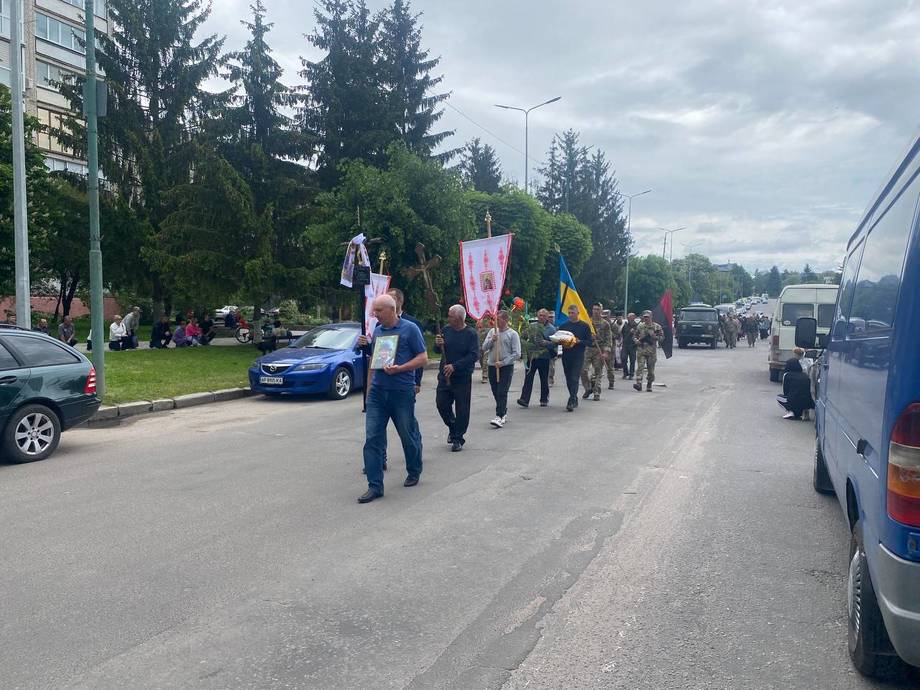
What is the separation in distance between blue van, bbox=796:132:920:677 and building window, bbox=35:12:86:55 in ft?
162

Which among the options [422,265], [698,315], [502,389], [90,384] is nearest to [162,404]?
[90,384]

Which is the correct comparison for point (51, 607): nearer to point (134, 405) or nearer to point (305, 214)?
point (134, 405)

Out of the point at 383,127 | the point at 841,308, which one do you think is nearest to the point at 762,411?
the point at 841,308

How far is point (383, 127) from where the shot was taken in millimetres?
32312

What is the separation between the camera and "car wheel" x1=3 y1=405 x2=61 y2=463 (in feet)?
27.7

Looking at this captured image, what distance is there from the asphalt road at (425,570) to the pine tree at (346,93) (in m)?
24.2

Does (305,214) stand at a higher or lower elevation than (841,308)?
higher

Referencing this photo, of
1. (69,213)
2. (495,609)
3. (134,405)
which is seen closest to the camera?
(495,609)

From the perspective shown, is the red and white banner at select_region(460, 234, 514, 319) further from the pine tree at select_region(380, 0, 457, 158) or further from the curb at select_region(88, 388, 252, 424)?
the pine tree at select_region(380, 0, 457, 158)

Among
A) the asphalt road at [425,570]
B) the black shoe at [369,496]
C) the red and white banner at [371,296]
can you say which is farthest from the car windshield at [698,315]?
the black shoe at [369,496]

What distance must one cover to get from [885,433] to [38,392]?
853cm

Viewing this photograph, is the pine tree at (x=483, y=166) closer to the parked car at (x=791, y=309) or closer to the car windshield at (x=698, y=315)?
the car windshield at (x=698, y=315)

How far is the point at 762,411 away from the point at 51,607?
12.1 metres

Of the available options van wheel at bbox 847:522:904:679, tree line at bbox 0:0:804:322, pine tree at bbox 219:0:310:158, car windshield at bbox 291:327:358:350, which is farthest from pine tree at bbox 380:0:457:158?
van wheel at bbox 847:522:904:679
